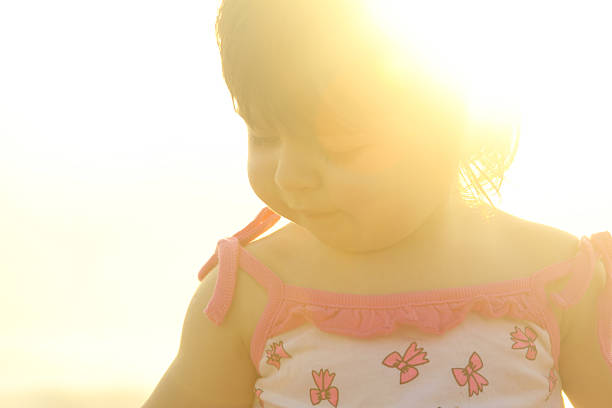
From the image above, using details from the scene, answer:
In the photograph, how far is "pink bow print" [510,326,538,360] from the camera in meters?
1.21

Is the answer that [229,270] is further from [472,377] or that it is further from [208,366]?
[472,377]

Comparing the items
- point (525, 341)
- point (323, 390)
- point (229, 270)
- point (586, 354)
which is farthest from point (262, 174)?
point (586, 354)

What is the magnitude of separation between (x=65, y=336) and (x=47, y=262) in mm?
415

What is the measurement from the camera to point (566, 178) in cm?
328

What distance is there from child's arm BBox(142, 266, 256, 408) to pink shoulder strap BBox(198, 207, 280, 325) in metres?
0.02

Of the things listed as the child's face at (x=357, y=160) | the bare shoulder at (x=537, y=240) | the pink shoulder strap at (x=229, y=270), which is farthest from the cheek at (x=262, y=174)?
the bare shoulder at (x=537, y=240)

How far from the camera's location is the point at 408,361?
46.2 inches

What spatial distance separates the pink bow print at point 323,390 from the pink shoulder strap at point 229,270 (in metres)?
0.16

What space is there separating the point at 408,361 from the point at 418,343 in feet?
0.10

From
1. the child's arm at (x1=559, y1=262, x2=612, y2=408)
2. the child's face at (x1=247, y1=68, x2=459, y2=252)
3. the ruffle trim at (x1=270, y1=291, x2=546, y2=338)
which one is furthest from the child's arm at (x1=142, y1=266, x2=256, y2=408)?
the child's arm at (x1=559, y1=262, x2=612, y2=408)

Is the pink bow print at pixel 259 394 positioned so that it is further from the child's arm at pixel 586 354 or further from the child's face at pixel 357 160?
the child's arm at pixel 586 354

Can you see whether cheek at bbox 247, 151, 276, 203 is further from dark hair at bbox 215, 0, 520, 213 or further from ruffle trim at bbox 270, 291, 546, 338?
ruffle trim at bbox 270, 291, 546, 338

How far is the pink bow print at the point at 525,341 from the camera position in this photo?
1208 millimetres

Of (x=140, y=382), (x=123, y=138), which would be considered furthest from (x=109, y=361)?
(x=123, y=138)
